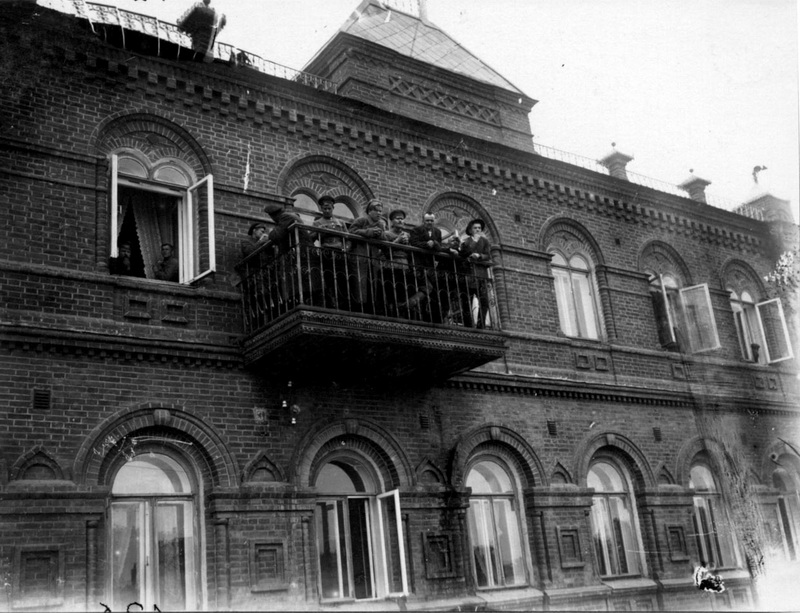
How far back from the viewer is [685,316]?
58.3ft

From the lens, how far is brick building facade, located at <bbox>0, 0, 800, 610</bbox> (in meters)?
10.6

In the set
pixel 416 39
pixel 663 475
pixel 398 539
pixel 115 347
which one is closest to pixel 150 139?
pixel 115 347

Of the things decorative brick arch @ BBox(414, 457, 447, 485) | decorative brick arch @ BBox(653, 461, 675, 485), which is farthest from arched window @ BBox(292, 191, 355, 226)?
decorative brick arch @ BBox(653, 461, 675, 485)

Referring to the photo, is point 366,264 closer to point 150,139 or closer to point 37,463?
point 150,139

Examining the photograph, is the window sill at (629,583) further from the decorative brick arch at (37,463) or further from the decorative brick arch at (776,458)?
the decorative brick arch at (37,463)

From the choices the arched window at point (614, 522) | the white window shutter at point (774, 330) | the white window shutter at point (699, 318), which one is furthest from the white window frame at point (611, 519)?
the white window shutter at point (774, 330)

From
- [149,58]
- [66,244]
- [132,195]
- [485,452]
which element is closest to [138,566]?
[66,244]

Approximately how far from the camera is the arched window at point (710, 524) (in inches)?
639

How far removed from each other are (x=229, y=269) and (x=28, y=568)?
449cm

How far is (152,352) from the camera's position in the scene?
1110 cm

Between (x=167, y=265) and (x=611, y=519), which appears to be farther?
(x=611, y=519)

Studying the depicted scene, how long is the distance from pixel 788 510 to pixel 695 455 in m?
2.88

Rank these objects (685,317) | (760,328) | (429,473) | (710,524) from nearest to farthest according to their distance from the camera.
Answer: (429,473) < (710,524) < (685,317) < (760,328)

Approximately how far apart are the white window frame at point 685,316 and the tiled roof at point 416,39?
505cm
